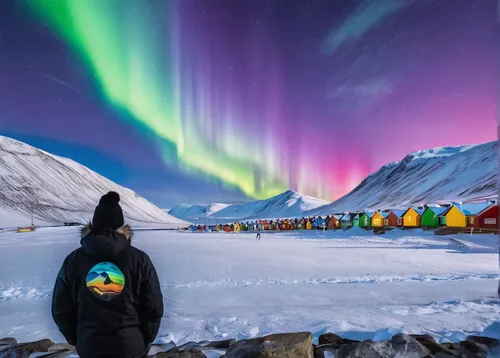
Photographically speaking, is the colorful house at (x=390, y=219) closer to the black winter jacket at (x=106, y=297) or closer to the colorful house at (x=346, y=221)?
the colorful house at (x=346, y=221)

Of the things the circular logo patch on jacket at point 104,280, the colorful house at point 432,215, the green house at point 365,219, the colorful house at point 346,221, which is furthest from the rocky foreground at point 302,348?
the colorful house at point 346,221

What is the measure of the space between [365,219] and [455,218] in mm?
22831

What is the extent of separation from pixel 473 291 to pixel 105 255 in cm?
1109

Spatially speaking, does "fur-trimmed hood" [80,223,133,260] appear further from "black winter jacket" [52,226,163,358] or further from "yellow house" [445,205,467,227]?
"yellow house" [445,205,467,227]

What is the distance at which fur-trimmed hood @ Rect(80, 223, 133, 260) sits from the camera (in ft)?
9.25

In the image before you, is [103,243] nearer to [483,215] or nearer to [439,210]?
[483,215]

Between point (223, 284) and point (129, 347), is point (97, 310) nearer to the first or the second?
point (129, 347)

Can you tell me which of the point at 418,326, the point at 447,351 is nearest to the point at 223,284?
the point at 418,326

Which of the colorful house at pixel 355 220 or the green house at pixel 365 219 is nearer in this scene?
the green house at pixel 365 219

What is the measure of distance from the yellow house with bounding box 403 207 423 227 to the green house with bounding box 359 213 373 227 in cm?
852

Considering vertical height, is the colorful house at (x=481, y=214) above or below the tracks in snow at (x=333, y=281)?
above

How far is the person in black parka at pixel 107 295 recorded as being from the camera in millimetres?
2855

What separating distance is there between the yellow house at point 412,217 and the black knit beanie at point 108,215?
76946 mm

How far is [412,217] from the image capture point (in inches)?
2813
